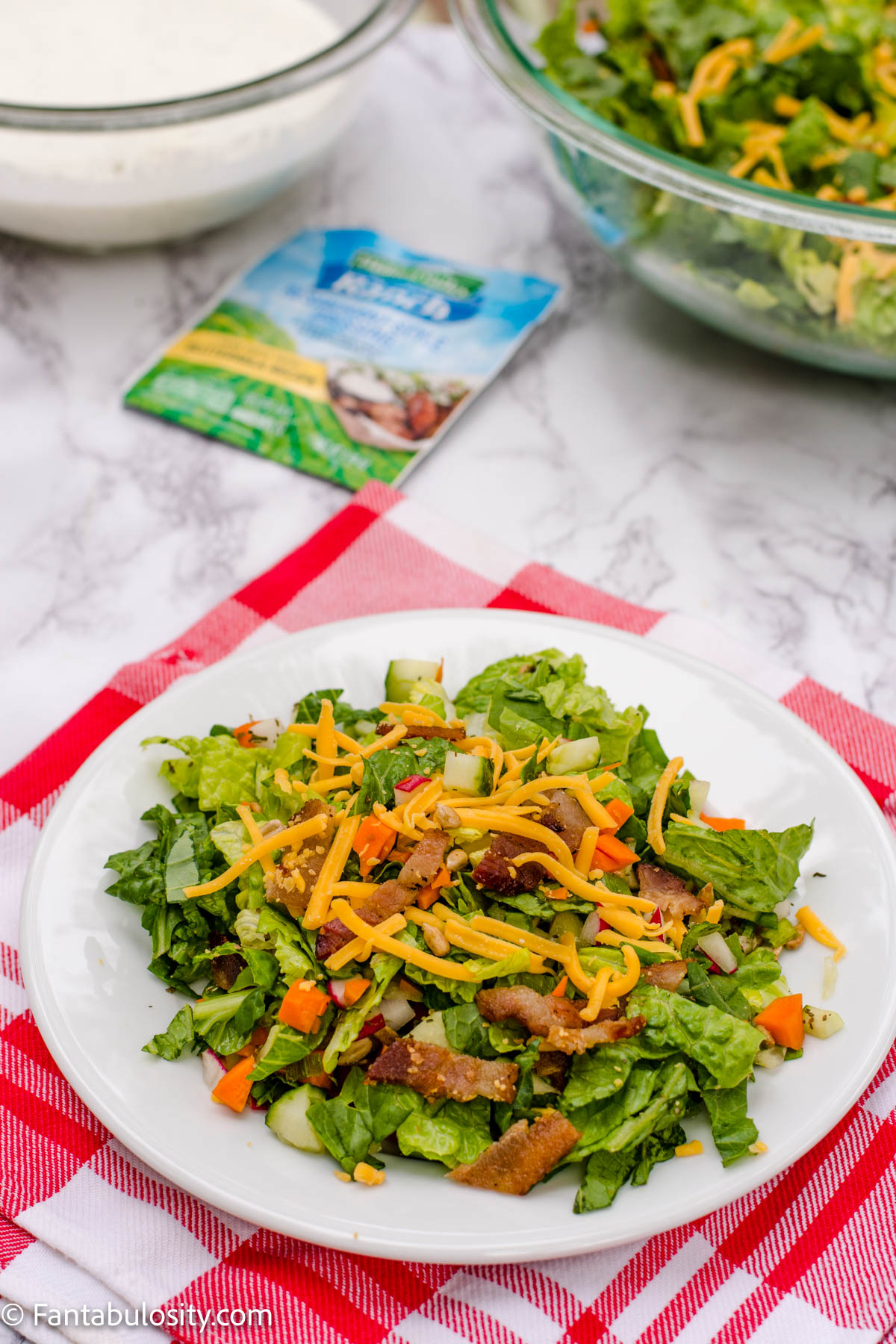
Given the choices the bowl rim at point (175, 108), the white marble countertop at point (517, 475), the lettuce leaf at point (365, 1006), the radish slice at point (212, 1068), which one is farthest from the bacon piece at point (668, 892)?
the bowl rim at point (175, 108)

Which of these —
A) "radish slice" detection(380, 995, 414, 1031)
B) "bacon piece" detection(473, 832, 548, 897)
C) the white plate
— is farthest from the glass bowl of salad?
"radish slice" detection(380, 995, 414, 1031)

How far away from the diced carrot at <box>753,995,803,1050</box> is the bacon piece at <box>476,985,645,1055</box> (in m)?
0.16

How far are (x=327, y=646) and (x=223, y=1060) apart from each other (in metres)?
0.65

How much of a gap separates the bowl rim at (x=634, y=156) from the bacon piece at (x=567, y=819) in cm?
111

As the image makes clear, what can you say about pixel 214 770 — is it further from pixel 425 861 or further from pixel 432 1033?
pixel 432 1033

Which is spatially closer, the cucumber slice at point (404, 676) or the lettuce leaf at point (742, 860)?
the lettuce leaf at point (742, 860)

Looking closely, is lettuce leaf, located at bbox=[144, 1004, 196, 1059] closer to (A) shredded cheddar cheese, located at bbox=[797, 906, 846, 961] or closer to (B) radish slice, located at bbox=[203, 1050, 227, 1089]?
(B) radish slice, located at bbox=[203, 1050, 227, 1089]

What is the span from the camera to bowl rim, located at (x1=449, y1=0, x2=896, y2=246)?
6.36 ft

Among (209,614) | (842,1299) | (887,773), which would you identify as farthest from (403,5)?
(842,1299)

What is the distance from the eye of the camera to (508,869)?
1.40m

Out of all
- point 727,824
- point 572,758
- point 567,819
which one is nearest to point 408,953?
point 567,819

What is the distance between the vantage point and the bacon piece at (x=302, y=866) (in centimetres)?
141

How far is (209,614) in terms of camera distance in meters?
2.08

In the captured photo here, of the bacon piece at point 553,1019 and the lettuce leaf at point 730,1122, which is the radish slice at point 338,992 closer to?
the bacon piece at point 553,1019
